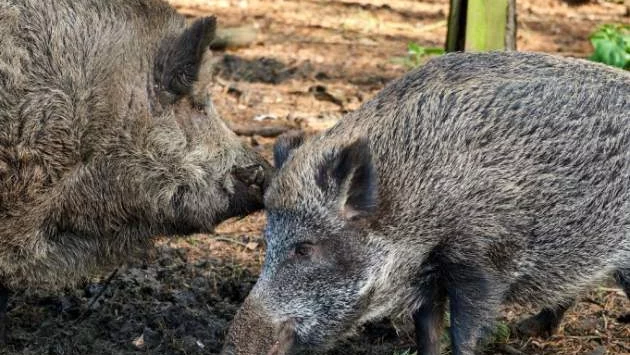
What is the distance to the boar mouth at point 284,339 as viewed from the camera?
499 cm

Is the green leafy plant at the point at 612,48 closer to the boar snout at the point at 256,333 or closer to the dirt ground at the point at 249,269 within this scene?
the dirt ground at the point at 249,269

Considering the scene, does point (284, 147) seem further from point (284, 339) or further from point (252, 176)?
point (284, 339)

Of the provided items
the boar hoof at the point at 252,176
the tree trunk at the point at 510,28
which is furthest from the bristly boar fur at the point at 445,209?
the tree trunk at the point at 510,28

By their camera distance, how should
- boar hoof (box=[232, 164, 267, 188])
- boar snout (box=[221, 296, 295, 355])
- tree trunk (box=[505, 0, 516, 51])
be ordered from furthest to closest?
1. tree trunk (box=[505, 0, 516, 51])
2. boar hoof (box=[232, 164, 267, 188])
3. boar snout (box=[221, 296, 295, 355])

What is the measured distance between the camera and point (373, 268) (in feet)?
17.1

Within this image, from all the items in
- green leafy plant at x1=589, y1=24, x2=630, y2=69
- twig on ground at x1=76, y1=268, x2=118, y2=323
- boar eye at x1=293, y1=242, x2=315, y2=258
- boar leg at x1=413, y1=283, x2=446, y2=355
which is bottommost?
twig on ground at x1=76, y1=268, x2=118, y2=323

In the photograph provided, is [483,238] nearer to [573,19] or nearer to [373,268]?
[373,268]

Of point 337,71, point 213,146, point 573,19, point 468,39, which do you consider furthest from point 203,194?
point 573,19

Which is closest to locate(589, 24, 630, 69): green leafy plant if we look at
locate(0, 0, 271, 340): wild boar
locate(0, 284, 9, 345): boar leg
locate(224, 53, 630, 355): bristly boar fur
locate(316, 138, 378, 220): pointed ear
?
locate(224, 53, 630, 355): bristly boar fur

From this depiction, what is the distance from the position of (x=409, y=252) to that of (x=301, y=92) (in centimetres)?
505

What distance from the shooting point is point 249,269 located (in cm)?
704

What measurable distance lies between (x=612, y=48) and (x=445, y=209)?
4554 millimetres

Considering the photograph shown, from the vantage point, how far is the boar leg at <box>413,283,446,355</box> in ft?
18.0

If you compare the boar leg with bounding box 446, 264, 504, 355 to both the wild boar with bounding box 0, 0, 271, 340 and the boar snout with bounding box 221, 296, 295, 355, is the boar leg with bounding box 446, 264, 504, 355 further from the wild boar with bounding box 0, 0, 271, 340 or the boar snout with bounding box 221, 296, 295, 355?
the wild boar with bounding box 0, 0, 271, 340
